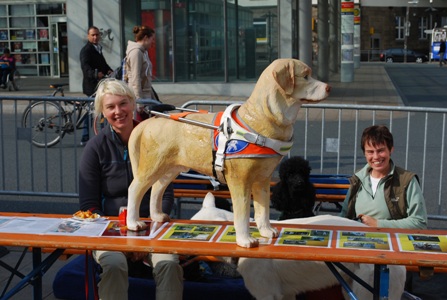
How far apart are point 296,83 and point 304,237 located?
2.73 feet

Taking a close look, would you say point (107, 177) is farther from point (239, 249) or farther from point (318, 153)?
point (318, 153)

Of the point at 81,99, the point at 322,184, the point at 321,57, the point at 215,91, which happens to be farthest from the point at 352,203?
the point at 321,57

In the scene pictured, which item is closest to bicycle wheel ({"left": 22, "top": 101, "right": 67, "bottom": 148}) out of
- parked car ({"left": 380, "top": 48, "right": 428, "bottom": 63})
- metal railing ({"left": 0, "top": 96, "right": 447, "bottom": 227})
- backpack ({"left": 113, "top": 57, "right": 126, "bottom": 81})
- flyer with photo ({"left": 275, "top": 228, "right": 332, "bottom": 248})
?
metal railing ({"left": 0, "top": 96, "right": 447, "bottom": 227})

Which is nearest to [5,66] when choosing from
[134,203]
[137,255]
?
[137,255]

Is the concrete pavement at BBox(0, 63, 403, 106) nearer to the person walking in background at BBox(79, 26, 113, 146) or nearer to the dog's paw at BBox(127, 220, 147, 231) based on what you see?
the person walking in background at BBox(79, 26, 113, 146)

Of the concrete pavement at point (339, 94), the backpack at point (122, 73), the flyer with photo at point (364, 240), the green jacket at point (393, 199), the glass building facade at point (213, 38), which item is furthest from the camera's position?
the glass building facade at point (213, 38)

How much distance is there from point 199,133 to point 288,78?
1.79ft

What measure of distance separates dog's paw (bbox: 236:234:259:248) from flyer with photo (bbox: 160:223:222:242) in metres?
0.22

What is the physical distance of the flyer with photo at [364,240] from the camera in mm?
3383

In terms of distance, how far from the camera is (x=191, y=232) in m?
3.70

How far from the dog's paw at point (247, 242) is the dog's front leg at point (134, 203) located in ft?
2.02

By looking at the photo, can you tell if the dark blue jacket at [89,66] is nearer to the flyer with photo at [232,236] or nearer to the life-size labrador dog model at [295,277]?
the life-size labrador dog model at [295,277]

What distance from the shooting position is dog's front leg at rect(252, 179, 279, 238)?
3.50 metres

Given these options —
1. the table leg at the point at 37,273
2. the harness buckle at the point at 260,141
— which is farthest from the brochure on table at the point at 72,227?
the harness buckle at the point at 260,141
